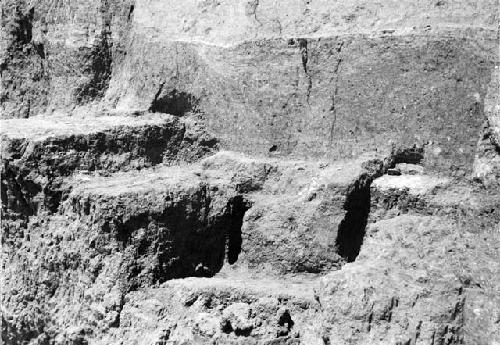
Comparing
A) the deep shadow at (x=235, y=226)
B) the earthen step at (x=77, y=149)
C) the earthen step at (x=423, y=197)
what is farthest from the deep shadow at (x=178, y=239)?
the earthen step at (x=423, y=197)

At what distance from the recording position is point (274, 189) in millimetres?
5012

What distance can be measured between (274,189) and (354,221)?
1.72 feet

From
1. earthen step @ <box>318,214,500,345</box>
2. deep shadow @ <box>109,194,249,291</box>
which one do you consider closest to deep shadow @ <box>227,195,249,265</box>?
deep shadow @ <box>109,194,249,291</box>

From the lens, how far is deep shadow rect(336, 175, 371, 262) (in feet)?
15.2

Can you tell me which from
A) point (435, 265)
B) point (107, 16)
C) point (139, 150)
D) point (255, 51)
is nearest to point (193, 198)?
point (139, 150)

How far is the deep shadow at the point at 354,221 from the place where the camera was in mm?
4621

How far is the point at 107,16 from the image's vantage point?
612 centimetres

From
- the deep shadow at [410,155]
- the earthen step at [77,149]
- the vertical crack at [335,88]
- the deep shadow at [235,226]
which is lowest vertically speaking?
the deep shadow at [235,226]

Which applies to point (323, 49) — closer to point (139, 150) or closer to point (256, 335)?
point (139, 150)

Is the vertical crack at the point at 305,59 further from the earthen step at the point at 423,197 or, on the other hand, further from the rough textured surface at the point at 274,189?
the earthen step at the point at 423,197

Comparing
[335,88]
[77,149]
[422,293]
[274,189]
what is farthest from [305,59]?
[422,293]

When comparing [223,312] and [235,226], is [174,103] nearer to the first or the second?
[235,226]

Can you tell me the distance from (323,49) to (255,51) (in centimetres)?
42

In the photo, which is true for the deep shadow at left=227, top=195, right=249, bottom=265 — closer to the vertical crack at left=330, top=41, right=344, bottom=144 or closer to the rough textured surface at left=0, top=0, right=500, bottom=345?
the rough textured surface at left=0, top=0, right=500, bottom=345
